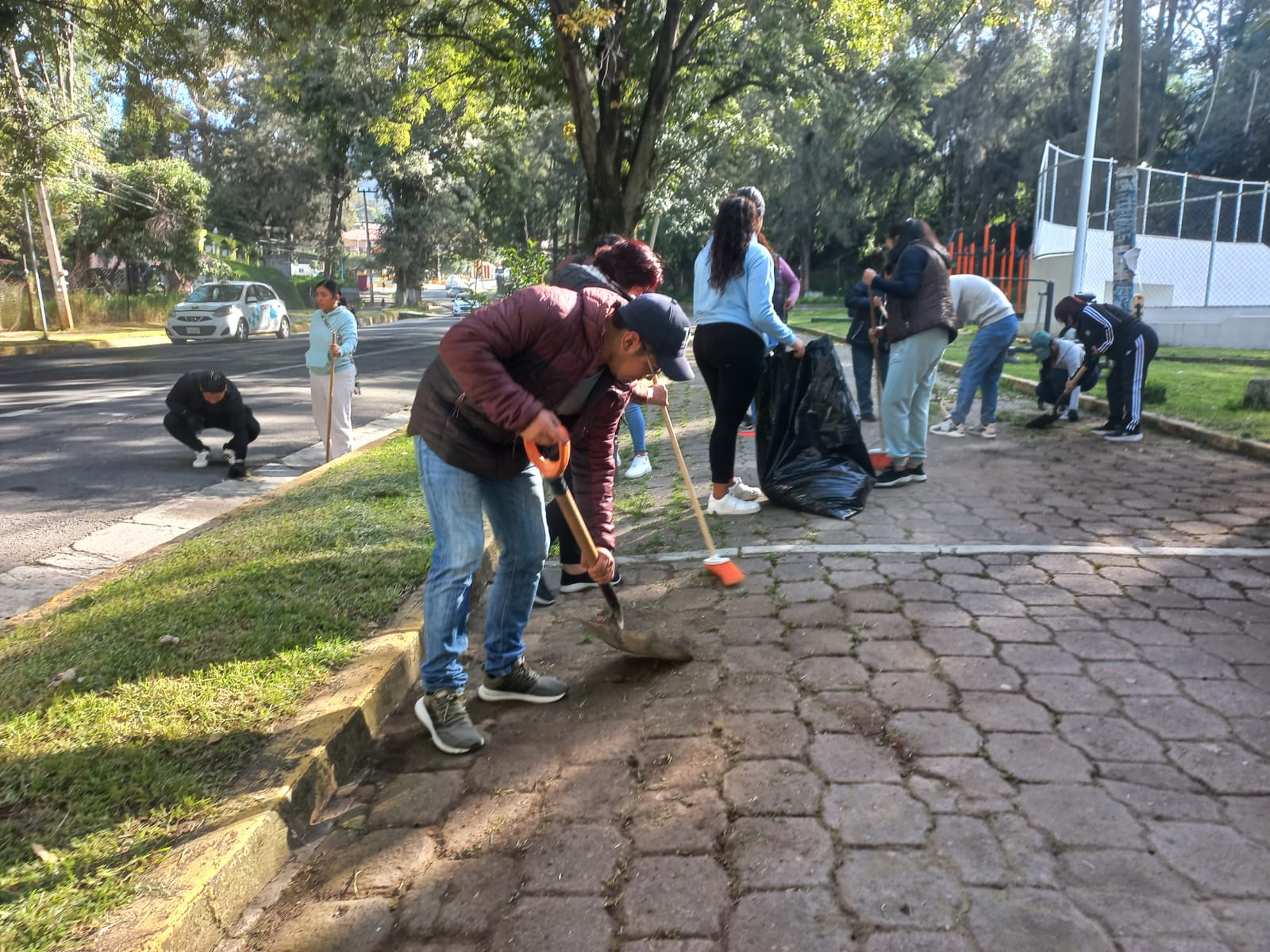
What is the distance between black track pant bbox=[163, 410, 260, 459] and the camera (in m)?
8.30

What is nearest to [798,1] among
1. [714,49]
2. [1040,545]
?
[714,49]

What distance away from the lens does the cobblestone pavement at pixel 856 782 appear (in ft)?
7.51

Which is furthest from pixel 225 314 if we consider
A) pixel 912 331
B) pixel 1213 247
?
pixel 1213 247

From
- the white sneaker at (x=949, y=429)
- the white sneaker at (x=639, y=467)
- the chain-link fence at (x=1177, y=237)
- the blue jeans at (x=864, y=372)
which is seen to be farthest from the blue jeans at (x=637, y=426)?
the chain-link fence at (x=1177, y=237)

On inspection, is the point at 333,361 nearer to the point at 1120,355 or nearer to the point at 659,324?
the point at 659,324

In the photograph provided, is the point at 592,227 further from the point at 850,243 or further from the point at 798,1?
the point at 850,243

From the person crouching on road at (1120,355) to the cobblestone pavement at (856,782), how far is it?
3.51 m

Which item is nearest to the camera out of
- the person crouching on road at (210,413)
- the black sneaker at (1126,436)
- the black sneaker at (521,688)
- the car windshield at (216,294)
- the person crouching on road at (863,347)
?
the black sneaker at (521,688)

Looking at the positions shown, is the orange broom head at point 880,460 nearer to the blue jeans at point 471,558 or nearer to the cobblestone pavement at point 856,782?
the cobblestone pavement at point 856,782

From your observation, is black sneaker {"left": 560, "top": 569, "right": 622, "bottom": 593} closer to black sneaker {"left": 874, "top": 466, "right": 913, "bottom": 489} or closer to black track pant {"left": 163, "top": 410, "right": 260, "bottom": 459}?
black sneaker {"left": 874, "top": 466, "right": 913, "bottom": 489}

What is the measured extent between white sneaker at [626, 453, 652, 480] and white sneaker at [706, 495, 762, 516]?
1.31 meters

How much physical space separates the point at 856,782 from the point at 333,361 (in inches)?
252

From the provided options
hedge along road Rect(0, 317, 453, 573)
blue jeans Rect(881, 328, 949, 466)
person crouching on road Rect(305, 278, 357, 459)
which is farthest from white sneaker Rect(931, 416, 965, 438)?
hedge along road Rect(0, 317, 453, 573)

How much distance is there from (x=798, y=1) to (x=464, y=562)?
40.5 feet
